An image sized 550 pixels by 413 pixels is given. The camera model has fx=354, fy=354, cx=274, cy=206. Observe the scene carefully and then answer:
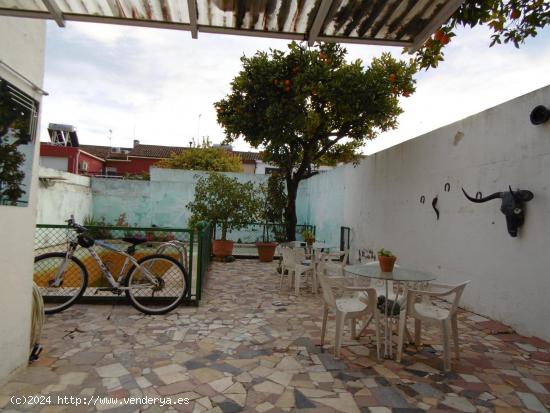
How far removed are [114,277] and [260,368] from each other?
2634 mm

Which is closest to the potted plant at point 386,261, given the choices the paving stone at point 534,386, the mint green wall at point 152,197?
the paving stone at point 534,386

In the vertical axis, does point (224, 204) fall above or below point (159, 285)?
above

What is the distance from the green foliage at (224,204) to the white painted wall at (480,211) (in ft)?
10.6

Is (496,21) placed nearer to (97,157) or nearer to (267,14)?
(267,14)

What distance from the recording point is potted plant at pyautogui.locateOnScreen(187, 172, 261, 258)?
29.0 feet

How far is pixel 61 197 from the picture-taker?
37.1 feet

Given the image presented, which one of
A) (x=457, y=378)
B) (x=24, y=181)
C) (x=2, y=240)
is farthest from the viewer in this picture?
(x=457, y=378)

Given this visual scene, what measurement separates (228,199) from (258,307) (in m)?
4.27

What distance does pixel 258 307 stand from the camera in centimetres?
500

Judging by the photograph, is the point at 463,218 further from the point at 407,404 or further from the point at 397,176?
the point at 407,404

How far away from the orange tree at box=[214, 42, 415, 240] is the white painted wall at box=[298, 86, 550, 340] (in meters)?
1.03

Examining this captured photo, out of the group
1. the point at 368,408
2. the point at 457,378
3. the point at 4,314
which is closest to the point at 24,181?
the point at 4,314

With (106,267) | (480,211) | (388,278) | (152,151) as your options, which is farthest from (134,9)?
(152,151)

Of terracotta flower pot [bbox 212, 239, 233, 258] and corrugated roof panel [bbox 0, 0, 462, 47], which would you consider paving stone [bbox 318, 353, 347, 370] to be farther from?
terracotta flower pot [bbox 212, 239, 233, 258]
